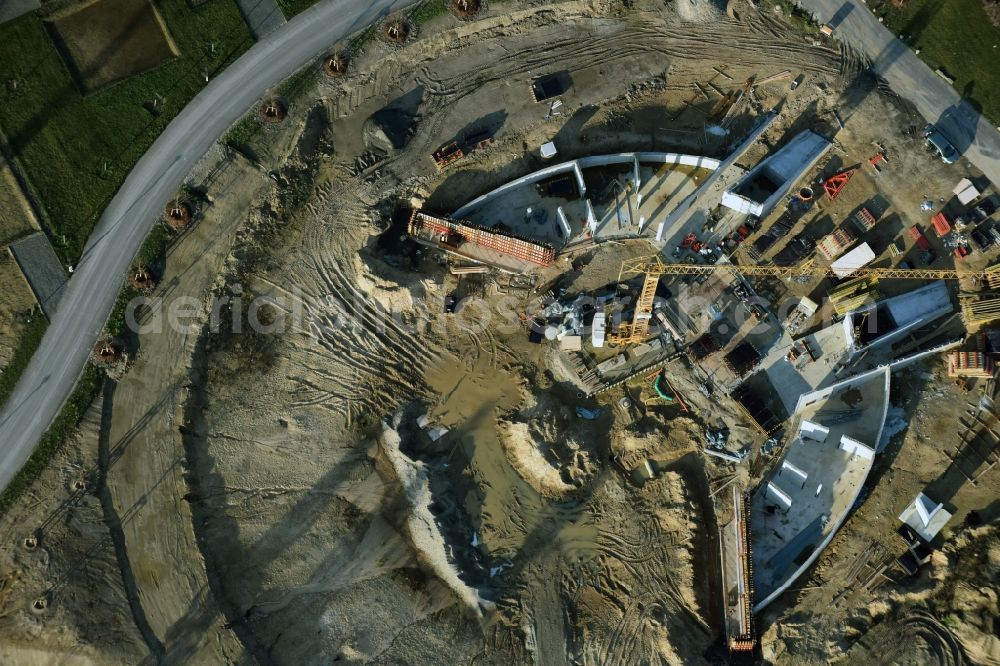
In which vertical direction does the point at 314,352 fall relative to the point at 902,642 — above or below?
above

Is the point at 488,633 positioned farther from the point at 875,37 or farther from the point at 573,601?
the point at 875,37

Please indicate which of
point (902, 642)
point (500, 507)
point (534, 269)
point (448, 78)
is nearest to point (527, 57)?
point (448, 78)

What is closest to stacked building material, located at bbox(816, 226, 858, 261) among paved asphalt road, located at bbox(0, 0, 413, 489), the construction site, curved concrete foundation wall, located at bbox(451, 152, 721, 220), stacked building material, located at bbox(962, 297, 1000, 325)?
the construction site

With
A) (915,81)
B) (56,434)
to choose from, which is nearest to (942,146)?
(915,81)

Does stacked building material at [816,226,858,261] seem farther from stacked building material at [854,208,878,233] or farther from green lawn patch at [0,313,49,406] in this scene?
green lawn patch at [0,313,49,406]

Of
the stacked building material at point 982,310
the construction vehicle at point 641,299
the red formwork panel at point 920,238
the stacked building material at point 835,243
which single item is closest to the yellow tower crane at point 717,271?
the construction vehicle at point 641,299

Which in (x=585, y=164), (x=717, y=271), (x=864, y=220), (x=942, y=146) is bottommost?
(x=864, y=220)

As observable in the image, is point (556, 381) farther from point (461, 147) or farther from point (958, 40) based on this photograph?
point (958, 40)
